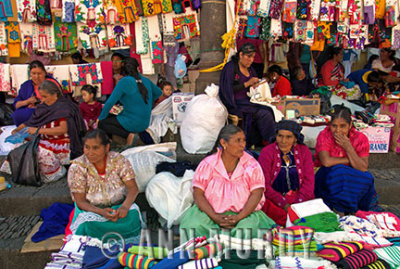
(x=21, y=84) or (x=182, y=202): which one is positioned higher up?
(x=21, y=84)

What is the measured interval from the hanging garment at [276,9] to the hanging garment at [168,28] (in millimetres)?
1554

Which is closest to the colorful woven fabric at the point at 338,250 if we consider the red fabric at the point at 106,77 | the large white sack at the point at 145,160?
the large white sack at the point at 145,160

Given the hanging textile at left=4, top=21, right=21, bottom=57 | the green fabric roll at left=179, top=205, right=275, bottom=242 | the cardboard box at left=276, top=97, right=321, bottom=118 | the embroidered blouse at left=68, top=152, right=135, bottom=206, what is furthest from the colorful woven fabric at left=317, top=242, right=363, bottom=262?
the hanging textile at left=4, top=21, right=21, bottom=57

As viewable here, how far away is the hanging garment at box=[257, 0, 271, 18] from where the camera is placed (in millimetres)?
5113

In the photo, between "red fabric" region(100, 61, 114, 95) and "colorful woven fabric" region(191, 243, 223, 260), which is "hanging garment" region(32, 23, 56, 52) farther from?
"colorful woven fabric" region(191, 243, 223, 260)

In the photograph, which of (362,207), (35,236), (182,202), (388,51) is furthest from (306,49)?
(35,236)

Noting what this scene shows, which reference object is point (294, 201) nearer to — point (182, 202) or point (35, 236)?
point (182, 202)

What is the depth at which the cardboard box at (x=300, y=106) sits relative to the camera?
4.97 meters

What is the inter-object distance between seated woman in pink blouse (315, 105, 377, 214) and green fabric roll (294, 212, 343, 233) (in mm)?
703

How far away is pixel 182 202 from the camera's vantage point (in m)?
3.24

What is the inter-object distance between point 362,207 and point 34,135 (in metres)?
3.75

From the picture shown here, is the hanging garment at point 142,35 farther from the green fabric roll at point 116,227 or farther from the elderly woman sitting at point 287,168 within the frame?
the green fabric roll at point 116,227

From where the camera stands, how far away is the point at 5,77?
5293 mm

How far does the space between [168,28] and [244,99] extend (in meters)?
1.78
